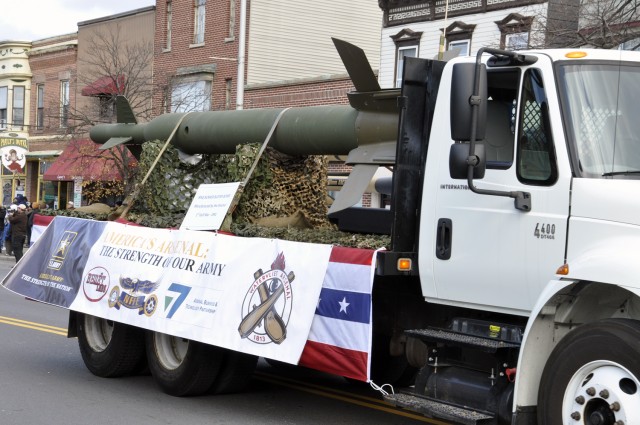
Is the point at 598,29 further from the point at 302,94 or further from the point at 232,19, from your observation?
the point at 232,19

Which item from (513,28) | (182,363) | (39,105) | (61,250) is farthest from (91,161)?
(182,363)

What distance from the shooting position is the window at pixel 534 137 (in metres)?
5.99

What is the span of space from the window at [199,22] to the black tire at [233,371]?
2647 cm

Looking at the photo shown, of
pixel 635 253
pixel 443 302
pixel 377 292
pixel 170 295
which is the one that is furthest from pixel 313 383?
pixel 635 253

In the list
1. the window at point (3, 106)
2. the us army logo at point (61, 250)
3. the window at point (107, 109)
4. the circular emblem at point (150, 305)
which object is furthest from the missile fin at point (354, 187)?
the window at point (3, 106)

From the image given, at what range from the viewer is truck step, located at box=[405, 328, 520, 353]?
603 cm

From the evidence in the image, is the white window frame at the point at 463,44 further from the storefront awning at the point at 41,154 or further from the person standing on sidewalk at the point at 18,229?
the storefront awning at the point at 41,154

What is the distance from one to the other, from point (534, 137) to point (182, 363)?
14.0 ft

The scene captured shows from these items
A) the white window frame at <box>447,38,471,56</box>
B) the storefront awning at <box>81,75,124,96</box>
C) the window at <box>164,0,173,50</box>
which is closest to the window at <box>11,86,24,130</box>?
the storefront awning at <box>81,75,124,96</box>

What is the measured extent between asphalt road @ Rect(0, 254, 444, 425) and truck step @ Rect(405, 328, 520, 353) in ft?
6.31

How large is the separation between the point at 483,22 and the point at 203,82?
12225 mm

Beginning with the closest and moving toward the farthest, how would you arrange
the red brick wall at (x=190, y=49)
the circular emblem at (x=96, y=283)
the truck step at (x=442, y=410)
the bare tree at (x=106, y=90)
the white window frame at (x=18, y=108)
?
the truck step at (x=442, y=410) < the circular emblem at (x=96, y=283) < the bare tree at (x=106, y=90) < the red brick wall at (x=190, y=49) < the white window frame at (x=18, y=108)

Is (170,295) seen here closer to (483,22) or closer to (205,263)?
(205,263)

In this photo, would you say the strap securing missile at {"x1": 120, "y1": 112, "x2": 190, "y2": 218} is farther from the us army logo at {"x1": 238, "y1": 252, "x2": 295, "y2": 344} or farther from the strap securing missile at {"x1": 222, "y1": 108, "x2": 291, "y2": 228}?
the us army logo at {"x1": 238, "y1": 252, "x2": 295, "y2": 344}
